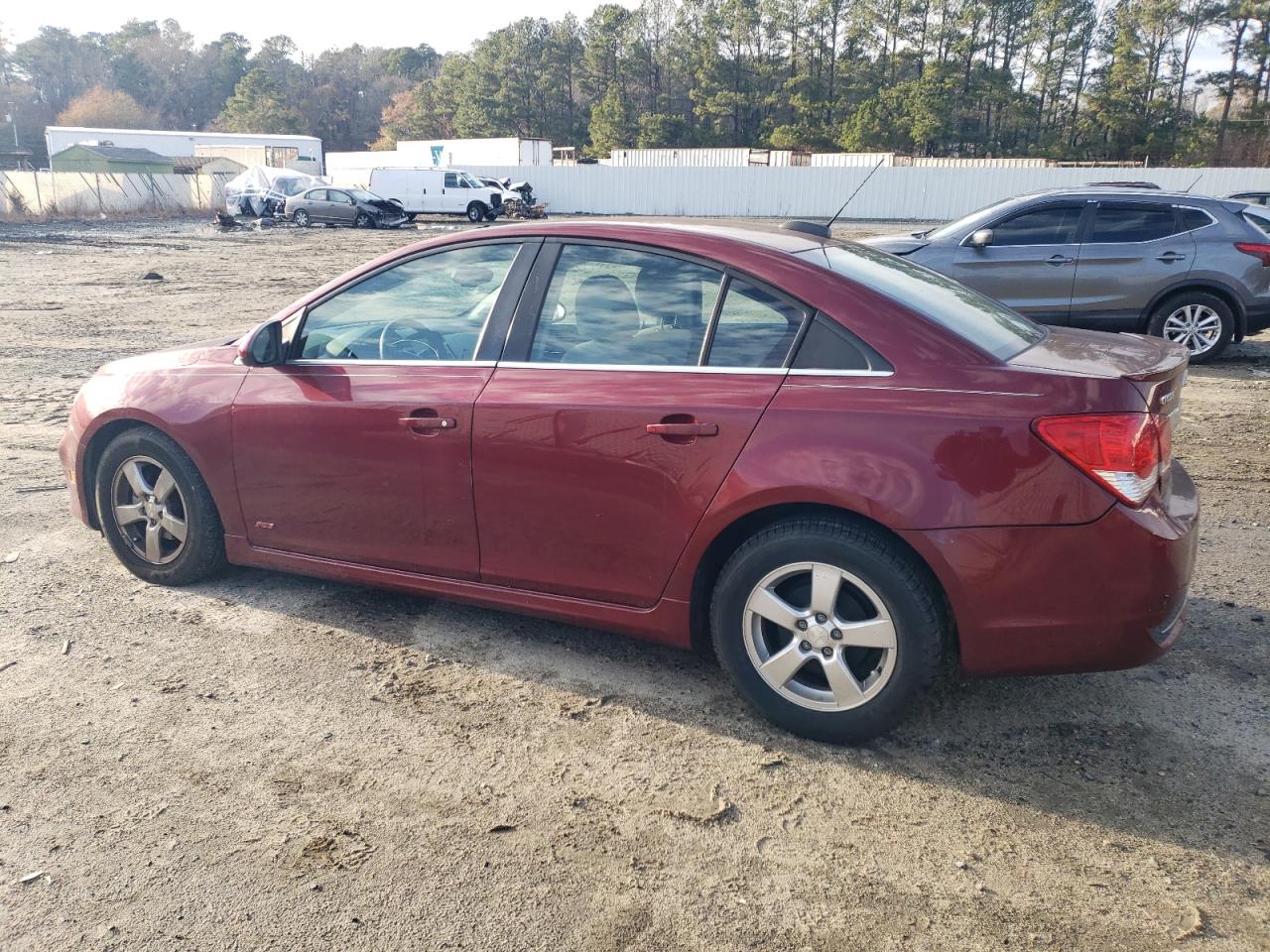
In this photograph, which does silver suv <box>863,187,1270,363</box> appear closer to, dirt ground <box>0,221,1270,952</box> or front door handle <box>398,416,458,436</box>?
dirt ground <box>0,221,1270,952</box>

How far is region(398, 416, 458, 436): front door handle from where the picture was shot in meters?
3.85

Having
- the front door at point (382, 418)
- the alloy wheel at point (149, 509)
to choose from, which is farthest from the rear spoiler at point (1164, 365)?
the alloy wheel at point (149, 509)

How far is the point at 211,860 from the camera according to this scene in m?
2.85

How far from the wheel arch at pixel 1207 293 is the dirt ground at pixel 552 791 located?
232 inches

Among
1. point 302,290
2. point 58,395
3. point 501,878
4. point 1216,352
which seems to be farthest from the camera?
point 302,290

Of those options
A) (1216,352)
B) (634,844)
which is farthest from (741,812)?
(1216,352)

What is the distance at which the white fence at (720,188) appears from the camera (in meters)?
41.3

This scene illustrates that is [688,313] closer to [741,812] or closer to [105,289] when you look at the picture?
[741,812]

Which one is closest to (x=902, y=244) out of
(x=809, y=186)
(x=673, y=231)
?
(x=673, y=231)

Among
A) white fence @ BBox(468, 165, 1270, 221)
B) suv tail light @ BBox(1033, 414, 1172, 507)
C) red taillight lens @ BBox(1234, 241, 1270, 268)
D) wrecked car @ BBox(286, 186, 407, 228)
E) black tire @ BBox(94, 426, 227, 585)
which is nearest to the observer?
suv tail light @ BBox(1033, 414, 1172, 507)

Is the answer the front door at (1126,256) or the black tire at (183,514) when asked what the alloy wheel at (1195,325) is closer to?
the front door at (1126,256)

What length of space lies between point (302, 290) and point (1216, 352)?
1349 cm

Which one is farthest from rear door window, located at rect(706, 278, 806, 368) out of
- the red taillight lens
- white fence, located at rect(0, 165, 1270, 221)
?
white fence, located at rect(0, 165, 1270, 221)

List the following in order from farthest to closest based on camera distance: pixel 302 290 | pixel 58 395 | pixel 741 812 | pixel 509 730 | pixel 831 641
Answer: pixel 302 290 < pixel 58 395 < pixel 509 730 < pixel 831 641 < pixel 741 812
